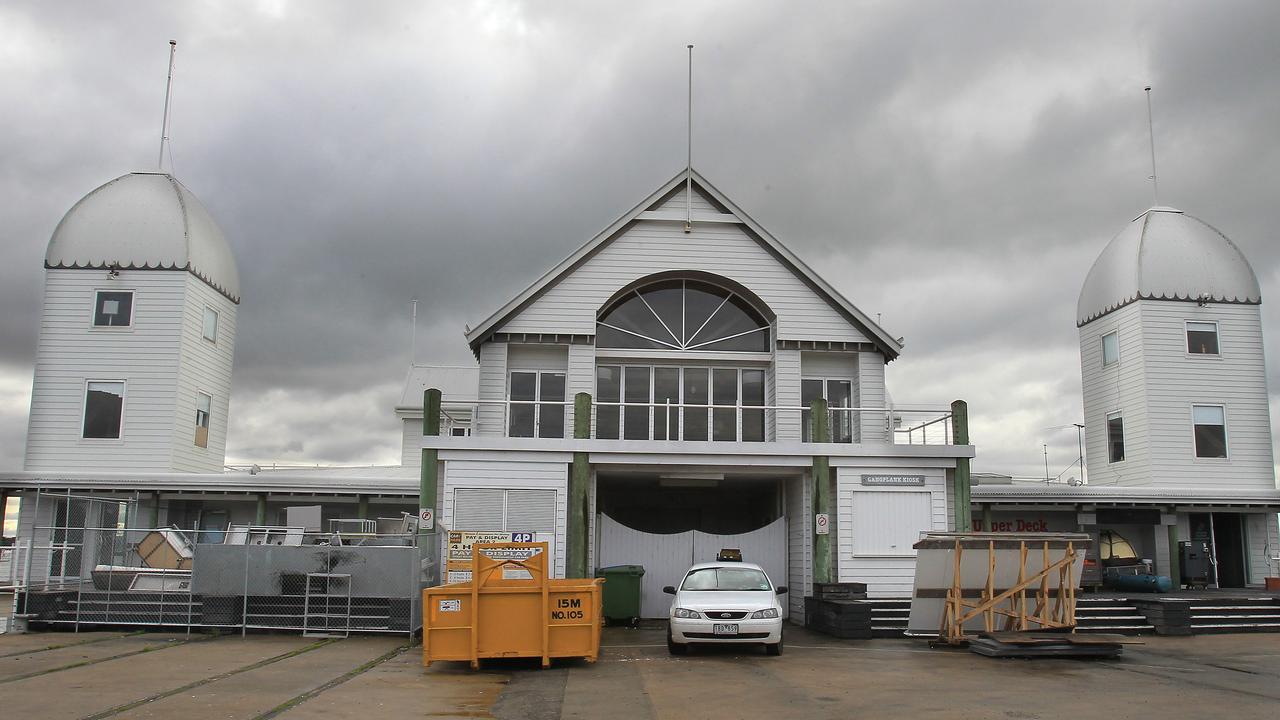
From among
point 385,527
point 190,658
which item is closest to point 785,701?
point 190,658

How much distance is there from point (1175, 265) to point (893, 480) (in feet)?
49.3

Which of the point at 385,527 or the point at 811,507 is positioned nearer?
the point at 811,507

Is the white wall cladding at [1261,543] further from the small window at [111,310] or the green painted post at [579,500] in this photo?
the small window at [111,310]

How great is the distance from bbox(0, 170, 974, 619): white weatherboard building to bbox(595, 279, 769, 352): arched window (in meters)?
0.05

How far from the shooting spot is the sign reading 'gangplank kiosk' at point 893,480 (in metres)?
20.5

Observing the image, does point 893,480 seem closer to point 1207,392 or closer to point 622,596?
point 622,596

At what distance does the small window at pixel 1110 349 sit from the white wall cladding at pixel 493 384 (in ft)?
63.0

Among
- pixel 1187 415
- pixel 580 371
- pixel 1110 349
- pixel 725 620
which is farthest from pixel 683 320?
pixel 1187 415

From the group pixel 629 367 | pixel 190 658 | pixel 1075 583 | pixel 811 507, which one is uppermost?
pixel 629 367

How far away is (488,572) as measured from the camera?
14.0m

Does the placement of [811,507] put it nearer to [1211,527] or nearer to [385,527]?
[385,527]

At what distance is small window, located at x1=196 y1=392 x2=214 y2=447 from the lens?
2814cm

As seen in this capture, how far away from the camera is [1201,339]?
2928 cm

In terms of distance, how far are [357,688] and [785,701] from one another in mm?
5041
